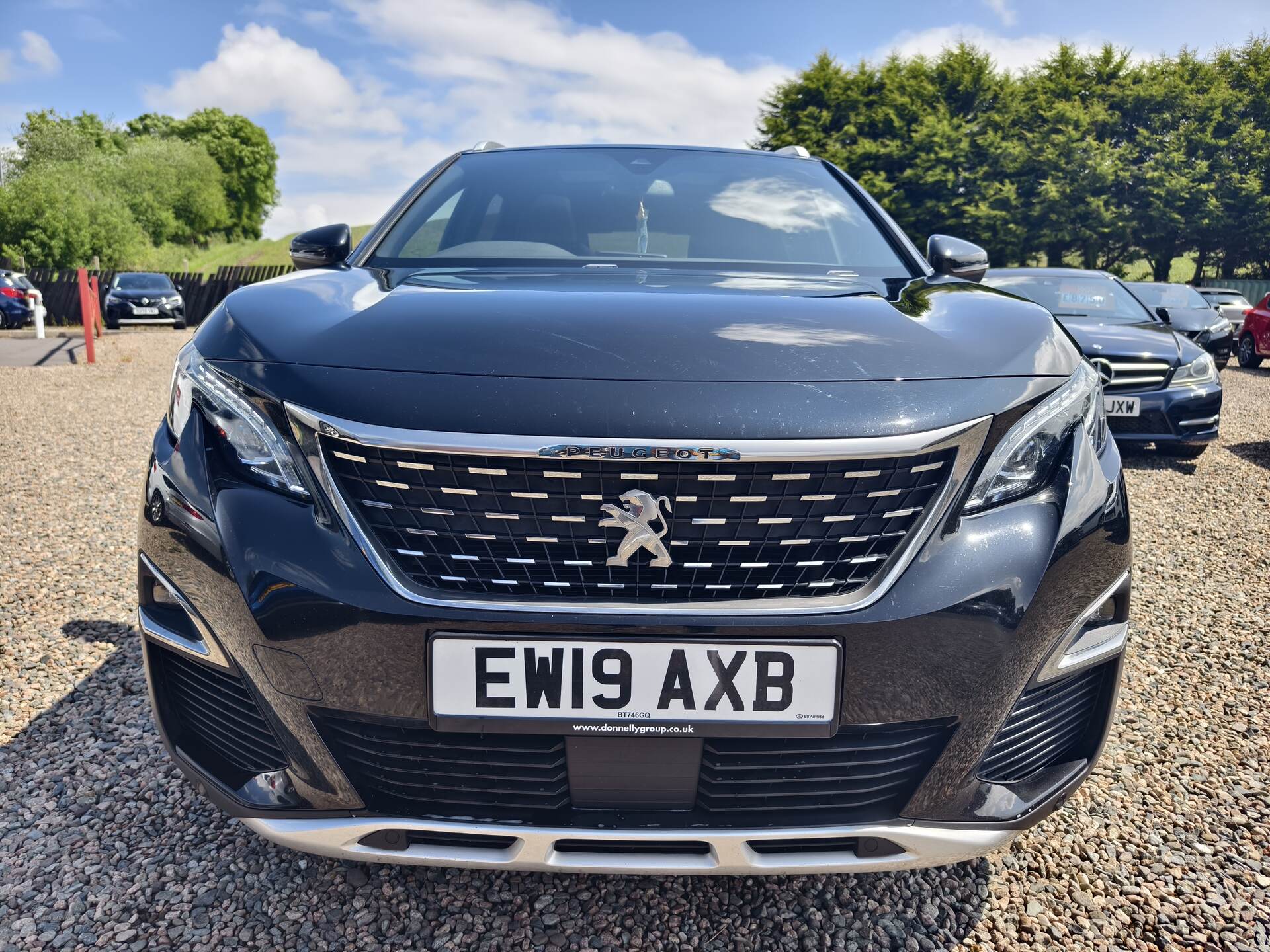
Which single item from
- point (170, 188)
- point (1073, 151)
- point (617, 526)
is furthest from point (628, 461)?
point (170, 188)

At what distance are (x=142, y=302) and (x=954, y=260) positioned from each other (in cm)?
2484

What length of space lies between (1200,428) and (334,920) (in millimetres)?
7343

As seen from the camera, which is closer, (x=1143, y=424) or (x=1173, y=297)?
(x=1143, y=424)

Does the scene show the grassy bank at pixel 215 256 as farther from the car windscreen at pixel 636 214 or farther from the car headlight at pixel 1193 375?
the car windscreen at pixel 636 214

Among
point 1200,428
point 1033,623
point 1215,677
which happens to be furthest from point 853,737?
point 1200,428

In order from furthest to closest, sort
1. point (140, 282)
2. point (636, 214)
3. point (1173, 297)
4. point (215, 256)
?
1. point (215, 256)
2. point (140, 282)
3. point (1173, 297)
4. point (636, 214)

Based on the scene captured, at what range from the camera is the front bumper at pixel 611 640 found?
1483 millimetres

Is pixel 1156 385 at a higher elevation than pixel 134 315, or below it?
higher

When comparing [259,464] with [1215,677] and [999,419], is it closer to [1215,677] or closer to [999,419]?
[999,419]

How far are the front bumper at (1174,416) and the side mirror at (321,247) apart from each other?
6269 mm

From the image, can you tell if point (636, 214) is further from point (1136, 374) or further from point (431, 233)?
point (1136, 374)

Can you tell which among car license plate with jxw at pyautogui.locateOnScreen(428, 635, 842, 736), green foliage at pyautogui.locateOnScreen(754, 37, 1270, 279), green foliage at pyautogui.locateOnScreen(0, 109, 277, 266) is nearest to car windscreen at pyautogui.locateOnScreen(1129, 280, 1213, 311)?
car license plate with jxw at pyautogui.locateOnScreen(428, 635, 842, 736)

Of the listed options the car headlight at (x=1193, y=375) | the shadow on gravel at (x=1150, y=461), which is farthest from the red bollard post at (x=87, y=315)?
the car headlight at (x=1193, y=375)

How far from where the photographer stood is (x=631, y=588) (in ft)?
4.86
